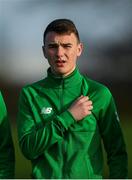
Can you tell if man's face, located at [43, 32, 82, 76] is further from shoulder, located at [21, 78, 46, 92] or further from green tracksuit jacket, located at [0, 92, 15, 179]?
green tracksuit jacket, located at [0, 92, 15, 179]

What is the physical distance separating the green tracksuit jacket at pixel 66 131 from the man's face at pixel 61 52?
0.05 m

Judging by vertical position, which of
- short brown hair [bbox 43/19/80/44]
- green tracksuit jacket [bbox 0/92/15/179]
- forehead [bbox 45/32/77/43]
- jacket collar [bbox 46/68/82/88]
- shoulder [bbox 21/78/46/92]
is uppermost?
short brown hair [bbox 43/19/80/44]

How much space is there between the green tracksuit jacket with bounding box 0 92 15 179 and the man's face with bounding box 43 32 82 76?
30 cm

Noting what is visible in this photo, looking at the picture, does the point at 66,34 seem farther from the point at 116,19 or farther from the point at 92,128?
the point at 116,19

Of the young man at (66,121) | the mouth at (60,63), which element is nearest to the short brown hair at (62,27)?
the young man at (66,121)

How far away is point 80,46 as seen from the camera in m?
2.42

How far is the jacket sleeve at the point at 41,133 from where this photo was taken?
227 cm

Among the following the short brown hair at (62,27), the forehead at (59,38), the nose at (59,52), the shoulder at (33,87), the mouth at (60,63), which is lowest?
the shoulder at (33,87)

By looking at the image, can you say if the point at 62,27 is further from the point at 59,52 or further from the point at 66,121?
the point at 66,121

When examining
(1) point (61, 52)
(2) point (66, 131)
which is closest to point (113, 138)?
(2) point (66, 131)

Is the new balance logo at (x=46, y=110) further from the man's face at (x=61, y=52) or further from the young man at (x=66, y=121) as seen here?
the man's face at (x=61, y=52)

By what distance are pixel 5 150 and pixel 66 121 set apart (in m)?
0.34

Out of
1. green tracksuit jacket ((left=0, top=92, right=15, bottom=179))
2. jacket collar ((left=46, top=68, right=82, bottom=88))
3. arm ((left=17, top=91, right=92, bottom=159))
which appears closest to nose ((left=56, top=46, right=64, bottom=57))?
jacket collar ((left=46, top=68, right=82, bottom=88))

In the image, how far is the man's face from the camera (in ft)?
7.70
